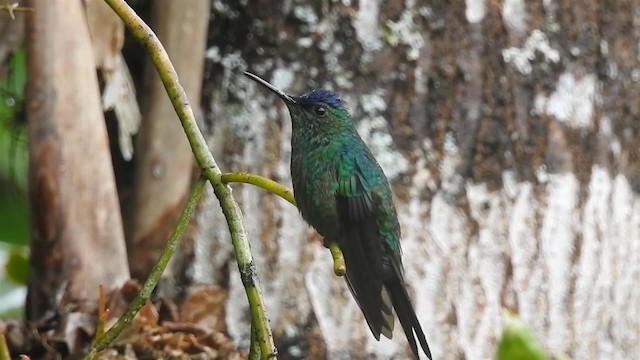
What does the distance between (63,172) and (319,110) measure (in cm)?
47

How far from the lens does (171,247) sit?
1.10 m

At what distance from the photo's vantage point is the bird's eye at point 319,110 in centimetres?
172

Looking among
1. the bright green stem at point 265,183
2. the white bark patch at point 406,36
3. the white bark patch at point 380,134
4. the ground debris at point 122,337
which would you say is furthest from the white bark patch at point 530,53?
the bright green stem at point 265,183

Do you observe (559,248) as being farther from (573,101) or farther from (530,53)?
(530,53)

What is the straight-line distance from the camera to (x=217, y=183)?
1087 millimetres

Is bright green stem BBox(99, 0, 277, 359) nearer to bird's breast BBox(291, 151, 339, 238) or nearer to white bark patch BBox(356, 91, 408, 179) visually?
bird's breast BBox(291, 151, 339, 238)

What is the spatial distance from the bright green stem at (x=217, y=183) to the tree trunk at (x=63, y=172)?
62cm

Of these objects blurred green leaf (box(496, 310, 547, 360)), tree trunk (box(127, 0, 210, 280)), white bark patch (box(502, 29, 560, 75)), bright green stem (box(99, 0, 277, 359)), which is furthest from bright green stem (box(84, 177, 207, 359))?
white bark patch (box(502, 29, 560, 75))

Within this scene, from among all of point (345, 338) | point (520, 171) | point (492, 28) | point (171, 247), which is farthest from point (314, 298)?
point (171, 247)

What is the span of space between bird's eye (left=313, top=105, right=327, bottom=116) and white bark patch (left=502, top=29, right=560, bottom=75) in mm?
541

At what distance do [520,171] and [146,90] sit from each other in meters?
0.81

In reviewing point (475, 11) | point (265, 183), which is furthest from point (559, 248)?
point (265, 183)

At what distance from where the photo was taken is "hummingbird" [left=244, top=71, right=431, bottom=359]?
1638mm

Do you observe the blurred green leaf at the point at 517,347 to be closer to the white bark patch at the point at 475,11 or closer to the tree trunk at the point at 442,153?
the tree trunk at the point at 442,153
